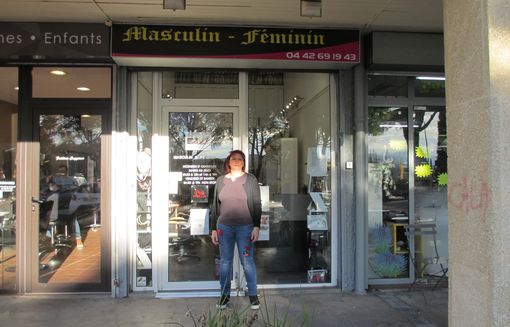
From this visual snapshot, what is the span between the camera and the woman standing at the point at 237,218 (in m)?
4.87

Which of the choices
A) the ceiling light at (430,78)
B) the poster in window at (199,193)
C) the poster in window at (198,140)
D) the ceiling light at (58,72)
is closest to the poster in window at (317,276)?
the poster in window at (199,193)

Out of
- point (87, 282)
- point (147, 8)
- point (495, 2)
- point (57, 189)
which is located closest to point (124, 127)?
point (57, 189)

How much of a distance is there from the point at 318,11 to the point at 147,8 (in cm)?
176

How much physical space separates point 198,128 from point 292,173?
133cm

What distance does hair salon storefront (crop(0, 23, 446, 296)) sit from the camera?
5281 millimetres

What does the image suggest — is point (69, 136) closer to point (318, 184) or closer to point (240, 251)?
point (240, 251)

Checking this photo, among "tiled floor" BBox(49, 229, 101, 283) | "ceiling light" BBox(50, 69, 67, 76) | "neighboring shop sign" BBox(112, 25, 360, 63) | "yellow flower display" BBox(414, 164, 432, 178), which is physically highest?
"neighboring shop sign" BBox(112, 25, 360, 63)

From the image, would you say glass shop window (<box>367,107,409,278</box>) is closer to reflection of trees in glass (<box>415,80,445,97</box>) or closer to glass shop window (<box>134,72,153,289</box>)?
reflection of trees in glass (<box>415,80,445,97</box>)

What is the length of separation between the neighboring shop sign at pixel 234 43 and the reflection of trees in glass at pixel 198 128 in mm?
845

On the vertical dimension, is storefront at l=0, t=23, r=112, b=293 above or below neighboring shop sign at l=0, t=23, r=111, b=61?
below

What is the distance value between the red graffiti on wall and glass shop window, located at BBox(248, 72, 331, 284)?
2.88m

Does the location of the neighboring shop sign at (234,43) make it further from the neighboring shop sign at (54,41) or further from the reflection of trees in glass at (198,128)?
the reflection of trees in glass at (198,128)

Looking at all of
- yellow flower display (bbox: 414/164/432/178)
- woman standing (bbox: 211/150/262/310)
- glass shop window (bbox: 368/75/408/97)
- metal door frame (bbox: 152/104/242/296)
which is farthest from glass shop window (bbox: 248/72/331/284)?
yellow flower display (bbox: 414/164/432/178)

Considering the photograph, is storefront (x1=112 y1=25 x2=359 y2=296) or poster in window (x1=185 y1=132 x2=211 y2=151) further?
poster in window (x1=185 y1=132 x2=211 y2=151)
